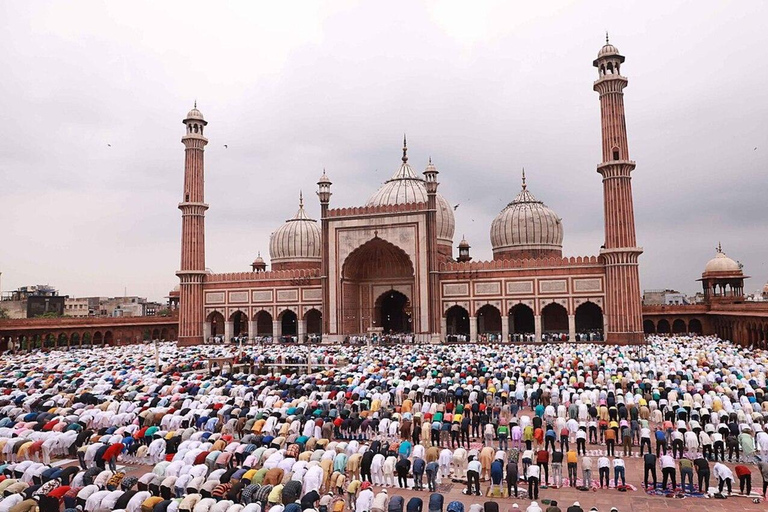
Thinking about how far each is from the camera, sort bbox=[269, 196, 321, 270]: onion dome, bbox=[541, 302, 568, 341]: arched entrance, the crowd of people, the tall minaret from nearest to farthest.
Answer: the crowd of people
bbox=[541, 302, 568, 341]: arched entrance
the tall minaret
bbox=[269, 196, 321, 270]: onion dome

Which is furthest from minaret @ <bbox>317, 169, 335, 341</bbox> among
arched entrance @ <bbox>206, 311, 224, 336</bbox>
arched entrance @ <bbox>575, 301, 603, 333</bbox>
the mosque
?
arched entrance @ <bbox>575, 301, 603, 333</bbox>

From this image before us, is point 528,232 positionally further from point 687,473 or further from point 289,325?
point 687,473

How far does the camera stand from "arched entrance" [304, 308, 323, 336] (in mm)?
41753

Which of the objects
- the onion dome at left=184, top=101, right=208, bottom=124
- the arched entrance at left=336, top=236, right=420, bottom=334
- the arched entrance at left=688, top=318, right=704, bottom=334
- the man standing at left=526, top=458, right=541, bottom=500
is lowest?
the man standing at left=526, top=458, right=541, bottom=500

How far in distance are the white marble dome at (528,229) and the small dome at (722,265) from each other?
10.3 meters

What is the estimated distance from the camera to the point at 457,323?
128ft

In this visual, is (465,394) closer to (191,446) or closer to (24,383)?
(191,446)

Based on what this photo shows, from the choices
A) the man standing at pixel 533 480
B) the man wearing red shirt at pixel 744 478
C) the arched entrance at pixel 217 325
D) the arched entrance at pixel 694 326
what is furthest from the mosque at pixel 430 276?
the man standing at pixel 533 480

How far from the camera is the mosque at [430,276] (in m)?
32.7

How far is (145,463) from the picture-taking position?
11.6m

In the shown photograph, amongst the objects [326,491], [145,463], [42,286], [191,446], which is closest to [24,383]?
[145,463]

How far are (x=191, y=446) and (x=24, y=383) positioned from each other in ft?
37.4

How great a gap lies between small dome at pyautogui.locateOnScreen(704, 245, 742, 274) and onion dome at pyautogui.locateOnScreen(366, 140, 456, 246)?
18.3m

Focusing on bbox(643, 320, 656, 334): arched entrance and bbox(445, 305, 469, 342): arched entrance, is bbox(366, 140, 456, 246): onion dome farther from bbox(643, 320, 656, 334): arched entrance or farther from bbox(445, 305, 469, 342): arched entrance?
bbox(643, 320, 656, 334): arched entrance
